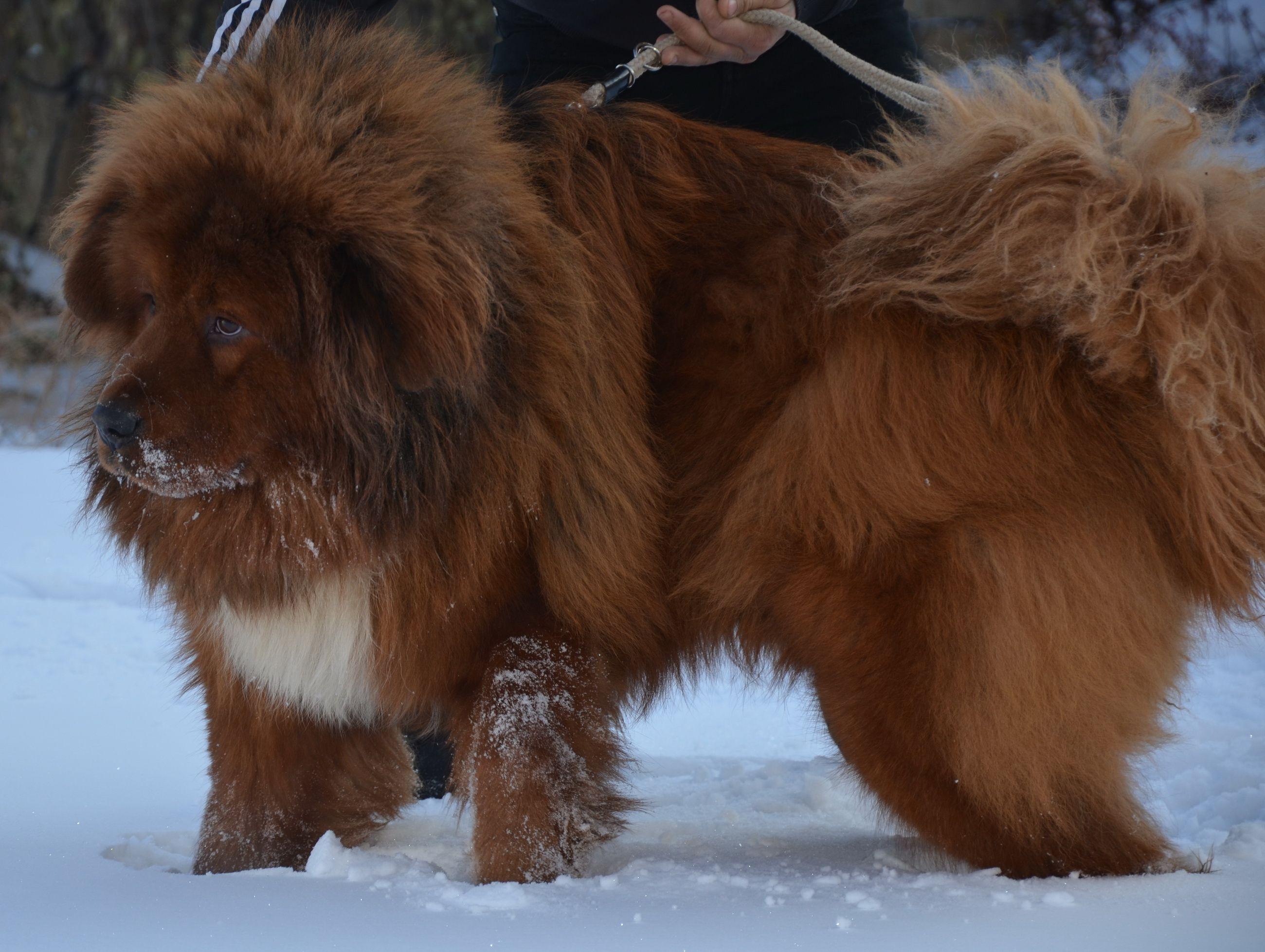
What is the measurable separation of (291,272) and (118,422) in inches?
16.0

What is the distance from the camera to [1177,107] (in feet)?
7.46

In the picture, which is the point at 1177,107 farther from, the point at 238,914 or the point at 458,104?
the point at 238,914

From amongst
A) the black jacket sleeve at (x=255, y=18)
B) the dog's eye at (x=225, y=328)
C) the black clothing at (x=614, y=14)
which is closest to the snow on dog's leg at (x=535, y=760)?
the dog's eye at (x=225, y=328)

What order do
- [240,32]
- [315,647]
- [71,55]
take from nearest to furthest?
[315,647], [240,32], [71,55]

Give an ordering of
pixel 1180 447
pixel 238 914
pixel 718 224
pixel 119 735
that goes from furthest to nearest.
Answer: pixel 119 735 → pixel 718 224 → pixel 1180 447 → pixel 238 914

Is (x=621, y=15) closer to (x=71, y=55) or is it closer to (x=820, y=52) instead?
(x=820, y=52)

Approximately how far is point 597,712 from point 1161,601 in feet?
3.58

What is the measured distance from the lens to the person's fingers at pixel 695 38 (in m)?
2.73

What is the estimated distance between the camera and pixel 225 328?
7.06 ft

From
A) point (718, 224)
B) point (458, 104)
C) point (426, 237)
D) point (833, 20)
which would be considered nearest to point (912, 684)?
point (718, 224)

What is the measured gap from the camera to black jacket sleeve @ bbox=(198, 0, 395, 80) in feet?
8.05

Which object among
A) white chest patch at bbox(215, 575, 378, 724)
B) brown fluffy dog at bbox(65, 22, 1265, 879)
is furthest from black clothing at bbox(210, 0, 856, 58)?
white chest patch at bbox(215, 575, 378, 724)

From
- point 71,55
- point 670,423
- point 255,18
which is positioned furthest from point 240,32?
point 71,55

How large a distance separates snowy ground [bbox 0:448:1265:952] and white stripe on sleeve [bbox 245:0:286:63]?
121 centimetres
